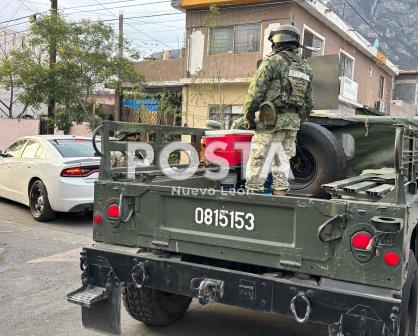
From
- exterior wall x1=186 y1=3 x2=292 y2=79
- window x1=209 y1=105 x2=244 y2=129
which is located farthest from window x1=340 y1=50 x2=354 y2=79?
window x1=209 y1=105 x2=244 y2=129

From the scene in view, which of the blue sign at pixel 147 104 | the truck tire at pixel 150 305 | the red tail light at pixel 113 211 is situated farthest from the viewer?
the blue sign at pixel 147 104

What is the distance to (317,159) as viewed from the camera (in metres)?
4.09

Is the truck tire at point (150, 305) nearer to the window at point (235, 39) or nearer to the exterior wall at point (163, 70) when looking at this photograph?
the window at point (235, 39)

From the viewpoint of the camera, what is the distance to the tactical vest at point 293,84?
382cm

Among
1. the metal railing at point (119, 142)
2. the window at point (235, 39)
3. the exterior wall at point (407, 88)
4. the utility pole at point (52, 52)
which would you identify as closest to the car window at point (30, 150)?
the metal railing at point (119, 142)

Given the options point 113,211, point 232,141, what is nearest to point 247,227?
point 113,211

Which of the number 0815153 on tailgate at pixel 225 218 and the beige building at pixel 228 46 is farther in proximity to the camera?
the beige building at pixel 228 46

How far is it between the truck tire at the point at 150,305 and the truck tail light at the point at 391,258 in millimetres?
1884

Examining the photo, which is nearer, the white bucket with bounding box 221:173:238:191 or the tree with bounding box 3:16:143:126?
the white bucket with bounding box 221:173:238:191

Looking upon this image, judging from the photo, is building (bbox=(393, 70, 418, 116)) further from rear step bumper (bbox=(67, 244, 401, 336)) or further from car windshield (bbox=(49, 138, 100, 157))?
rear step bumper (bbox=(67, 244, 401, 336))

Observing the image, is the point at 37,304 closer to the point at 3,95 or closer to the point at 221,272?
the point at 221,272

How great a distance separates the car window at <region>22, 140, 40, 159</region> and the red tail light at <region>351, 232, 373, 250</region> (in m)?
7.07

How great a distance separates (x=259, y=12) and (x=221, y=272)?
48.7ft

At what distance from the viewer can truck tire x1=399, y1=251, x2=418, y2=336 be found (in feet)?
9.04
